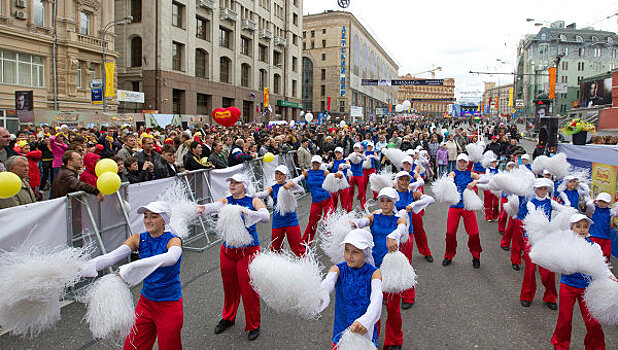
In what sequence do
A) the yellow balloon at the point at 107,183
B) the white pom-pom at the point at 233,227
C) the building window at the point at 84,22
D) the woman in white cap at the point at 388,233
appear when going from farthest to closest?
1. the building window at the point at 84,22
2. the yellow balloon at the point at 107,183
3. the white pom-pom at the point at 233,227
4. the woman in white cap at the point at 388,233

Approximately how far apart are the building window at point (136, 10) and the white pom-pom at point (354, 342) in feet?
119

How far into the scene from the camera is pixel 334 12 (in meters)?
74.8

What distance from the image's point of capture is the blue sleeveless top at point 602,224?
236 inches

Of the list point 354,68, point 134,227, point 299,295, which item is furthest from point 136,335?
point 354,68

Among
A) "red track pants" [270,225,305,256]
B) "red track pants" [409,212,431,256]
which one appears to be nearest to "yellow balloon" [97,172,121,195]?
"red track pants" [270,225,305,256]

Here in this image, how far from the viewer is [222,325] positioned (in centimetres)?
456

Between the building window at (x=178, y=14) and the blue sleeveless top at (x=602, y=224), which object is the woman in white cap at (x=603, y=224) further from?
the building window at (x=178, y=14)

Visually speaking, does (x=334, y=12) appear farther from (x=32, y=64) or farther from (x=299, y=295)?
(x=299, y=295)

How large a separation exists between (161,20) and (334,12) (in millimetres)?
48942

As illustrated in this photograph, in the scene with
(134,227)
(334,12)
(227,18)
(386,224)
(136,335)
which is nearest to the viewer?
(136,335)

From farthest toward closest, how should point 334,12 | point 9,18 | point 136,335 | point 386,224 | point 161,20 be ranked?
point 334,12 < point 161,20 < point 9,18 < point 386,224 < point 136,335

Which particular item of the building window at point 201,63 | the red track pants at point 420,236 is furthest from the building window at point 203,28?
the red track pants at point 420,236

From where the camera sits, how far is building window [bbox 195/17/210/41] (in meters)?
38.2

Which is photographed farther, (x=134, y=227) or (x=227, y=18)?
(x=227, y=18)
